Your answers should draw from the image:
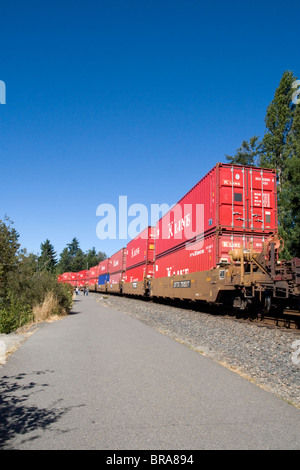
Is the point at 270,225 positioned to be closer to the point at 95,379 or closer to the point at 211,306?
the point at 211,306

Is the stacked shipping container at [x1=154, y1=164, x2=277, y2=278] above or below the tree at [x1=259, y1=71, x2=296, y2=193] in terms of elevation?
below

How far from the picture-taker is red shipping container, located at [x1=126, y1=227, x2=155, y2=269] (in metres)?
26.5

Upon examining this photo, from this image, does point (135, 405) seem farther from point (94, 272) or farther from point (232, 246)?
point (94, 272)

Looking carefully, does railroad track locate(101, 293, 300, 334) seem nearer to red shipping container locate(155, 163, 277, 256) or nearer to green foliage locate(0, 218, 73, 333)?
red shipping container locate(155, 163, 277, 256)

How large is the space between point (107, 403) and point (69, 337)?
16.9 ft

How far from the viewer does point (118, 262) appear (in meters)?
40.5

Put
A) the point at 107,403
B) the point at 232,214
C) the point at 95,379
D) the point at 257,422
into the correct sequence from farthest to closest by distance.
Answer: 1. the point at 232,214
2. the point at 95,379
3. the point at 107,403
4. the point at 257,422

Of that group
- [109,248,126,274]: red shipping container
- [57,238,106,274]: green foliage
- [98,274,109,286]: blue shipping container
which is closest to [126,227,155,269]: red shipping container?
[109,248,126,274]: red shipping container

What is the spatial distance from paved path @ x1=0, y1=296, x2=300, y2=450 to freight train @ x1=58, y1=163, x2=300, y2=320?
5.17 metres

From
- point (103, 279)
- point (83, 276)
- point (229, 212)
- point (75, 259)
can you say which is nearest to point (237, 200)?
point (229, 212)

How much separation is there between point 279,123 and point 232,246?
25.3 m

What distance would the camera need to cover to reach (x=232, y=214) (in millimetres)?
13391

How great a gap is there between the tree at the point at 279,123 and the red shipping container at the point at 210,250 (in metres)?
19.7
